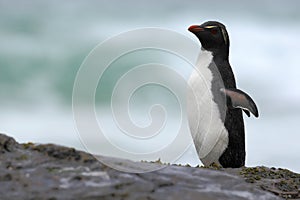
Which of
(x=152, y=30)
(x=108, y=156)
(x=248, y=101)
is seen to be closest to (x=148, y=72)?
(x=152, y=30)

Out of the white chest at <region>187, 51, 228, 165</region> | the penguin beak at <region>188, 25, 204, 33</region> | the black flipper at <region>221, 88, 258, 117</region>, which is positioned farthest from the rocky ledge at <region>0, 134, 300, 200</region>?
the penguin beak at <region>188, 25, 204, 33</region>

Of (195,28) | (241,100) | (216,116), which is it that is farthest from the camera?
(195,28)

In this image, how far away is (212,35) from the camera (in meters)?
7.55

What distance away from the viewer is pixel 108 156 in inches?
157

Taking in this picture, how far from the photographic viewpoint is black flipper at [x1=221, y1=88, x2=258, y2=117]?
6.64 meters

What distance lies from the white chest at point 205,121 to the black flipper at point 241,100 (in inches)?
10.7

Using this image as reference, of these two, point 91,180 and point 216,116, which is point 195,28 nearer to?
point 216,116

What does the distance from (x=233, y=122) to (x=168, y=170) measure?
11.2ft

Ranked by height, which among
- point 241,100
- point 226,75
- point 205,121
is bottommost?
point 205,121

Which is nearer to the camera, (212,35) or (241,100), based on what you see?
(241,100)

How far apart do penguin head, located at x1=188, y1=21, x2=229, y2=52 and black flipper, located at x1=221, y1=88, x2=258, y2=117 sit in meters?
0.94

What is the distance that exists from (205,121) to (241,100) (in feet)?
2.19

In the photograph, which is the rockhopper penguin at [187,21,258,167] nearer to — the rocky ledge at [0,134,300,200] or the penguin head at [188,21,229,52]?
the penguin head at [188,21,229,52]

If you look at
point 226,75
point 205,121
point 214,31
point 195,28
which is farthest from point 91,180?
point 214,31
